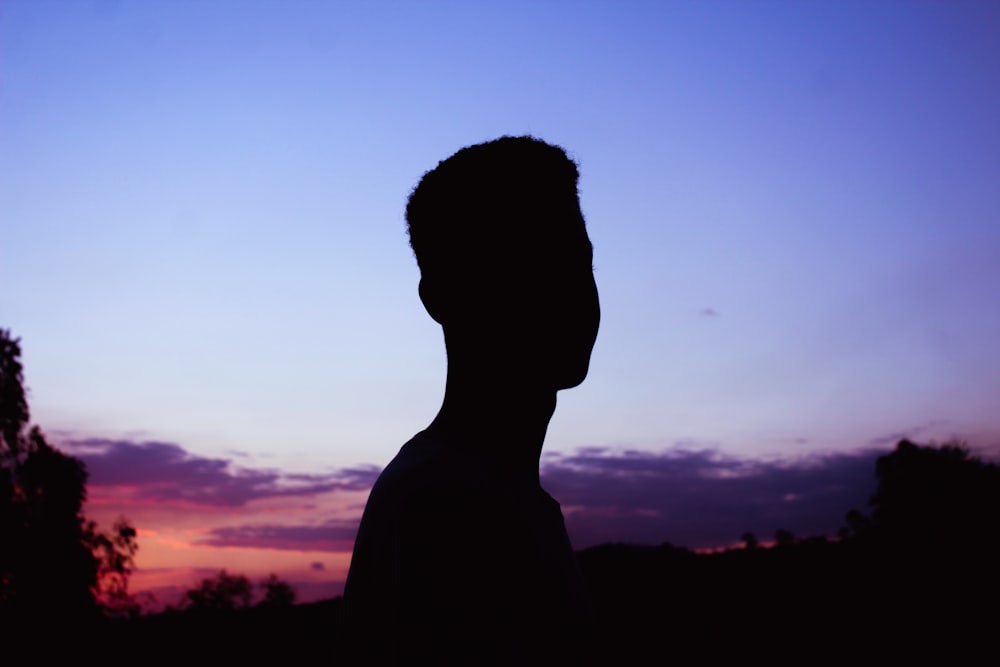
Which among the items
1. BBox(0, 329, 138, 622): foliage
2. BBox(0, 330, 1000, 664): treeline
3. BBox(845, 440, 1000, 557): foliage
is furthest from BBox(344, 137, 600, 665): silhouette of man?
BBox(0, 329, 138, 622): foliage

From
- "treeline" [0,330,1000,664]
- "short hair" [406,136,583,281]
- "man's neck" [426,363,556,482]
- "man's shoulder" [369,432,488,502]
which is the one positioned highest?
"short hair" [406,136,583,281]

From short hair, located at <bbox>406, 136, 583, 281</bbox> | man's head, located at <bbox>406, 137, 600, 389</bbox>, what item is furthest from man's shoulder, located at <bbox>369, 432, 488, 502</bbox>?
short hair, located at <bbox>406, 136, 583, 281</bbox>

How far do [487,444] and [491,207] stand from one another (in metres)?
0.66

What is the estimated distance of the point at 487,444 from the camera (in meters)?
1.92

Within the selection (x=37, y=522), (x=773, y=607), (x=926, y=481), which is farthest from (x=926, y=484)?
(x=37, y=522)

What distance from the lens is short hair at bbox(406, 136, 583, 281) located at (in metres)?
2.06

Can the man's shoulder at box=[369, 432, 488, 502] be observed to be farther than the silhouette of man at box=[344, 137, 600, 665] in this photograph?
Yes

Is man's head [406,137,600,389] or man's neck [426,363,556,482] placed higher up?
man's head [406,137,600,389]

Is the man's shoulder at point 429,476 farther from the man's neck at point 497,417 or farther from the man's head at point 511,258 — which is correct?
the man's head at point 511,258

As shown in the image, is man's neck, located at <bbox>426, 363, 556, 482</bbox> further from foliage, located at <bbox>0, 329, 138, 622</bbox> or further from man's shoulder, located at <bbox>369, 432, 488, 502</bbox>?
foliage, located at <bbox>0, 329, 138, 622</bbox>

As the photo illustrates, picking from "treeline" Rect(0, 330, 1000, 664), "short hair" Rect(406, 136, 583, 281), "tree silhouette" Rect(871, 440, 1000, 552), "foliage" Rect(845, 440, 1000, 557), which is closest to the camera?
"short hair" Rect(406, 136, 583, 281)

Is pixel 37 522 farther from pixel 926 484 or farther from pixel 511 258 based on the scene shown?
pixel 926 484

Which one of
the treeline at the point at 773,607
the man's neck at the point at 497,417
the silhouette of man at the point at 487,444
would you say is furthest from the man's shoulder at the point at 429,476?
the treeline at the point at 773,607

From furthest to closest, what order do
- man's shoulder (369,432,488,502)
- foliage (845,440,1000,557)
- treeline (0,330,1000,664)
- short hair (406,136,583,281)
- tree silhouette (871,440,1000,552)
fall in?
1. tree silhouette (871,440,1000,552)
2. foliage (845,440,1000,557)
3. treeline (0,330,1000,664)
4. short hair (406,136,583,281)
5. man's shoulder (369,432,488,502)
